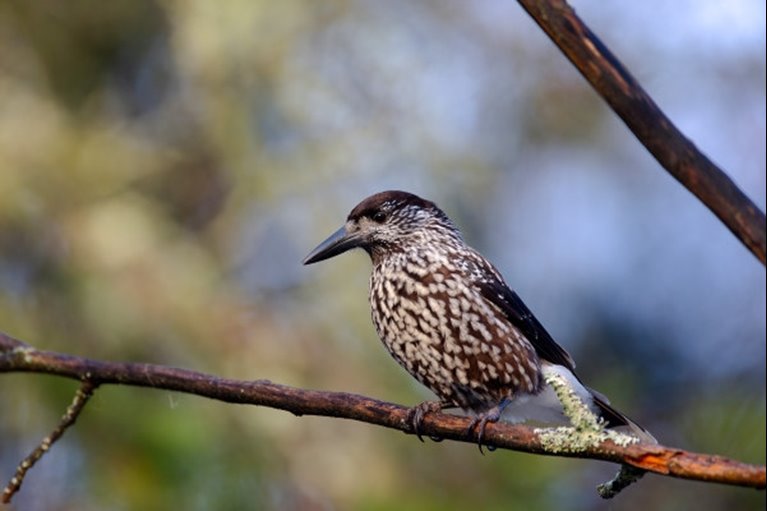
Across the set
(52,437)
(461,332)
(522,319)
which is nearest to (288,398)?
(52,437)

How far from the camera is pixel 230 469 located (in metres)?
5.04

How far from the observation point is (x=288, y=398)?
2.82m

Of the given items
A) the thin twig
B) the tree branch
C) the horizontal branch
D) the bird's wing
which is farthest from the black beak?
the tree branch

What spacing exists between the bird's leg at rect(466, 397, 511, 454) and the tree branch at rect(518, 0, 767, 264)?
44.4 inches

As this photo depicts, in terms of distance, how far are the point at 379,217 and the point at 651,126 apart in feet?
7.61

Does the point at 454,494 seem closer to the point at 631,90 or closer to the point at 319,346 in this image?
the point at 319,346

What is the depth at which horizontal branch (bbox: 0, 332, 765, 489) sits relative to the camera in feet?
8.03

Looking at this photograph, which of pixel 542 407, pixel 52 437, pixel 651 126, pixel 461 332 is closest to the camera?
pixel 651 126

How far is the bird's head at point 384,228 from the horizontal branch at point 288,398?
3.54ft

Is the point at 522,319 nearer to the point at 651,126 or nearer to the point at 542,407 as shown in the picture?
the point at 542,407

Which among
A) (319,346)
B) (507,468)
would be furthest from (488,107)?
(507,468)

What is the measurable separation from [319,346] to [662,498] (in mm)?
1814

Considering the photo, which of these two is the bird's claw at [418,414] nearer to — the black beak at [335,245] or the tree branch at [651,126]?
the black beak at [335,245]

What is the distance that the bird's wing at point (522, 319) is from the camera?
4.00 metres
